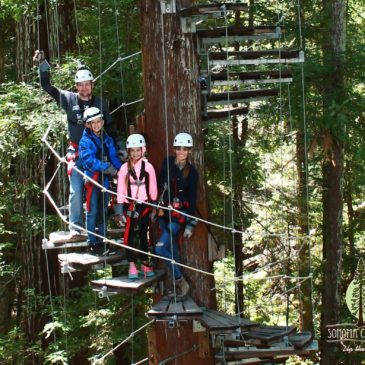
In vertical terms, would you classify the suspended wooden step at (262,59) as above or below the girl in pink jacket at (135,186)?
above

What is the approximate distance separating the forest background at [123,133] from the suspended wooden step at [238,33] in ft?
4.91

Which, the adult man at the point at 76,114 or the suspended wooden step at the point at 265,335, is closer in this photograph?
the suspended wooden step at the point at 265,335

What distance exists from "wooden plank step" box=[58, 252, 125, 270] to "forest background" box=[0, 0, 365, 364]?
199cm

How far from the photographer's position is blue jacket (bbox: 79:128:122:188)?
20.6 feet

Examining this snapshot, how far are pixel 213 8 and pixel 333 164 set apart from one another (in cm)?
556

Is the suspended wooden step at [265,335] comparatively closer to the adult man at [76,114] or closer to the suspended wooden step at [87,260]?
the suspended wooden step at [87,260]

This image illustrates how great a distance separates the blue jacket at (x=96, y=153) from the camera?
20.6 ft

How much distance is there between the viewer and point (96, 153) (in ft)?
20.8

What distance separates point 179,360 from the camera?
21.8ft

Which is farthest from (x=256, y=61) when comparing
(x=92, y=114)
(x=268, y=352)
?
(x=268, y=352)

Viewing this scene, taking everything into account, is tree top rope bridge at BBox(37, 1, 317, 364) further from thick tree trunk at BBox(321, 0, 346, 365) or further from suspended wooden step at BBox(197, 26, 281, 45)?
thick tree trunk at BBox(321, 0, 346, 365)

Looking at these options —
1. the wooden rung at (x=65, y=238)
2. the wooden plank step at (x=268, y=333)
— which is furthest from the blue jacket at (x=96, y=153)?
the wooden plank step at (x=268, y=333)

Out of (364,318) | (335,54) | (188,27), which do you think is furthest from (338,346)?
(188,27)

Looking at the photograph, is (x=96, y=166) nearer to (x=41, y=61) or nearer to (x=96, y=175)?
(x=96, y=175)
